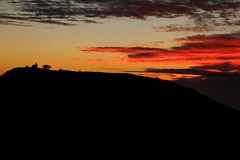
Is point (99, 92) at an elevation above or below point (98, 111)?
above

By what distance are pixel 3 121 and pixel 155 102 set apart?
2456cm

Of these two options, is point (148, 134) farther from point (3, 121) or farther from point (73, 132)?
point (3, 121)

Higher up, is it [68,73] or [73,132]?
[68,73]

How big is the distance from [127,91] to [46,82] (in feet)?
43.5

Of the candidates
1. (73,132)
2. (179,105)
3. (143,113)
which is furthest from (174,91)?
(73,132)

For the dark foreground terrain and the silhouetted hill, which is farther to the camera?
the silhouetted hill

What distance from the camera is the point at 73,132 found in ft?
237

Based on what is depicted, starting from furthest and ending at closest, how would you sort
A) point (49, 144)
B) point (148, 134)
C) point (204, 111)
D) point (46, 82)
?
1. point (204, 111)
2. point (46, 82)
3. point (148, 134)
4. point (49, 144)

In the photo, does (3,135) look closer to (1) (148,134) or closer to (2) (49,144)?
(2) (49,144)

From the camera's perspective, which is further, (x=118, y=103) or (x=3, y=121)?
(x=118, y=103)

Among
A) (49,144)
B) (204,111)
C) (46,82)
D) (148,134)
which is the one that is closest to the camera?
(49,144)

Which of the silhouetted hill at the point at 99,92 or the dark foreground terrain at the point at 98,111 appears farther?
the silhouetted hill at the point at 99,92

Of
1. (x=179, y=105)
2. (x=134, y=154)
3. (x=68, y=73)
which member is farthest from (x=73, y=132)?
(x=179, y=105)

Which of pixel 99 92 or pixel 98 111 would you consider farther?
pixel 99 92
